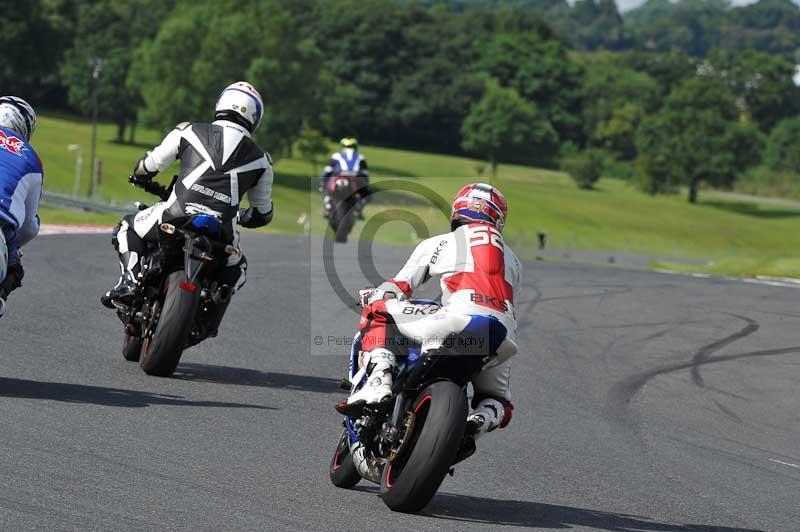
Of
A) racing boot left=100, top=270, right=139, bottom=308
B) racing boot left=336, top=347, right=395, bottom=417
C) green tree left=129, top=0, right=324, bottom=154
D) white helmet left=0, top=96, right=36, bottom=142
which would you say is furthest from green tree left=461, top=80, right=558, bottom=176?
racing boot left=336, top=347, right=395, bottom=417

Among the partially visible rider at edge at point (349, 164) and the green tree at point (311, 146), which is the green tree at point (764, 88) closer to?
the green tree at point (311, 146)

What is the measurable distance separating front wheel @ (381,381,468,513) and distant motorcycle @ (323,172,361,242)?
59.7 ft

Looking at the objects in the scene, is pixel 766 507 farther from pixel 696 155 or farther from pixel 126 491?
pixel 696 155

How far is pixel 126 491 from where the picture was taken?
5.97m

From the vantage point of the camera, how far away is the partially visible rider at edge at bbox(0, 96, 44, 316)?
27.1 ft

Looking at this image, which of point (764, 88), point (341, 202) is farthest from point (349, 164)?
point (764, 88)

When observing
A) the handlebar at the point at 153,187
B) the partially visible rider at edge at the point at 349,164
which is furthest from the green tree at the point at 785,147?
the handlebar at the point at 153,187

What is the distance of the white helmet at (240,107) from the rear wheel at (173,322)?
4.28ft

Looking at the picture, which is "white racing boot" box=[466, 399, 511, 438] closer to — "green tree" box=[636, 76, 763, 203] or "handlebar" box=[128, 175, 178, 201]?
"handlebar" box=[128, 175, 178, 201]

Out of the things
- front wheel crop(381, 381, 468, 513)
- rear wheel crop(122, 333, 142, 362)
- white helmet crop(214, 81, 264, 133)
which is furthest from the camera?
rear wheel crop(122, 333, 142, 362)

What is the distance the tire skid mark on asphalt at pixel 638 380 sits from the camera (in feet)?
35.8

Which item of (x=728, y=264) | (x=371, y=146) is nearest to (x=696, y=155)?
(x=371, y=146)

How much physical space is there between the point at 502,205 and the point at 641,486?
2.00m

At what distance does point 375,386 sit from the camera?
6.27 meters
